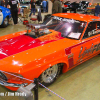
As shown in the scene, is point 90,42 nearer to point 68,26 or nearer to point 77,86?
point 68,26

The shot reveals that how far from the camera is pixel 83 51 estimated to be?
2824 millimetres

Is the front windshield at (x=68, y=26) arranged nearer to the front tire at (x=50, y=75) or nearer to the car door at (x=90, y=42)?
the car door at (x=90, y=42)

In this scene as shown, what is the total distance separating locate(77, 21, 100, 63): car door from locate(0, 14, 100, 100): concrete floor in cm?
40

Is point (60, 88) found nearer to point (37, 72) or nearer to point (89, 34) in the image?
point (37, 72)

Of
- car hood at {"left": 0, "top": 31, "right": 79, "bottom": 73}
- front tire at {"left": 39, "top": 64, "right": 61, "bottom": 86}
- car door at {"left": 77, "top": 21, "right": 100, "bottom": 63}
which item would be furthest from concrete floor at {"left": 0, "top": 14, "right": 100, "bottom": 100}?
car hood at {"left": 0, "top": 31, "right": 79, "bottom": 73}

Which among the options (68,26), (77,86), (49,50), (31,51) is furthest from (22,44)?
(77,86)

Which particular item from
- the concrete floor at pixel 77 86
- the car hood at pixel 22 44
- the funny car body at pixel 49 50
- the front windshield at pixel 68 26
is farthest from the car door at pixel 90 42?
the car hood at pixel 22 44

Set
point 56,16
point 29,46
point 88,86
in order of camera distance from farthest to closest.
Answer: point 56,16, point 88,86, point 29,46

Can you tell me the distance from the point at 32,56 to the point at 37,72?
0.29 meters

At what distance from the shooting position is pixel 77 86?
103 inches

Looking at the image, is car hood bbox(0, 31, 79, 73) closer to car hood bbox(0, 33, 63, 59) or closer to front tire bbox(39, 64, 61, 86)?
car hood bbox(0, 33, 63, 59)

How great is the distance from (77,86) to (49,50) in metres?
1.04

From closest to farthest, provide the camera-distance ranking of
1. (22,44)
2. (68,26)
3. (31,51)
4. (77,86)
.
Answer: (31,51)
(22,44)
(77,86)
(68,26)

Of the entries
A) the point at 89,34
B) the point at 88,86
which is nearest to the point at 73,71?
the point at 88,86
